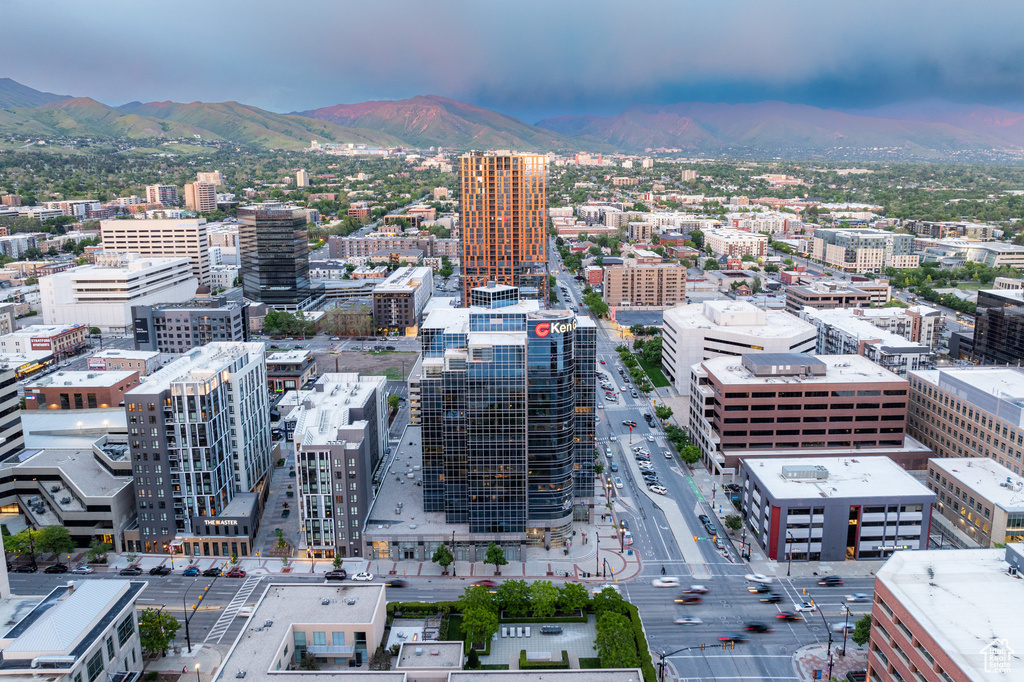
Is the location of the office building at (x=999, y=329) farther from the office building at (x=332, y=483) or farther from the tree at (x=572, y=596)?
the office building at (x=332, y=483)

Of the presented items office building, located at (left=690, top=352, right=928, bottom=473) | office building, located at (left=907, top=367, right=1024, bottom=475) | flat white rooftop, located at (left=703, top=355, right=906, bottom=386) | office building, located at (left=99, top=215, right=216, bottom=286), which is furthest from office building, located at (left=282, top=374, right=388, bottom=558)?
office building, located at (left=99, top=215, right=216, bottom=286)

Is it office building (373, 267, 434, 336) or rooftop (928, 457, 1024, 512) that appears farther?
office building (373, 267, 434, 336)

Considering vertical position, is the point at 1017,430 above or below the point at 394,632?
above

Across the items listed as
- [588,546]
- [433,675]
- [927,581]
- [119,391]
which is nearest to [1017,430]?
[927,581]

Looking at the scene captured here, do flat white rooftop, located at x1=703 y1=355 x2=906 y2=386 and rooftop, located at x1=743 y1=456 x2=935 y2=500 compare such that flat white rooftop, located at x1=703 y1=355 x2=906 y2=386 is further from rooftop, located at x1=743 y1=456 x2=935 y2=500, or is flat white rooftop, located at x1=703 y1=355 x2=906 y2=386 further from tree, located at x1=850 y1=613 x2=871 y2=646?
tree, located at x1=850 y1=613 x2=871 y2=646

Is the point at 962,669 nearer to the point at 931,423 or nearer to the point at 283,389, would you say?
the point at 931,423
